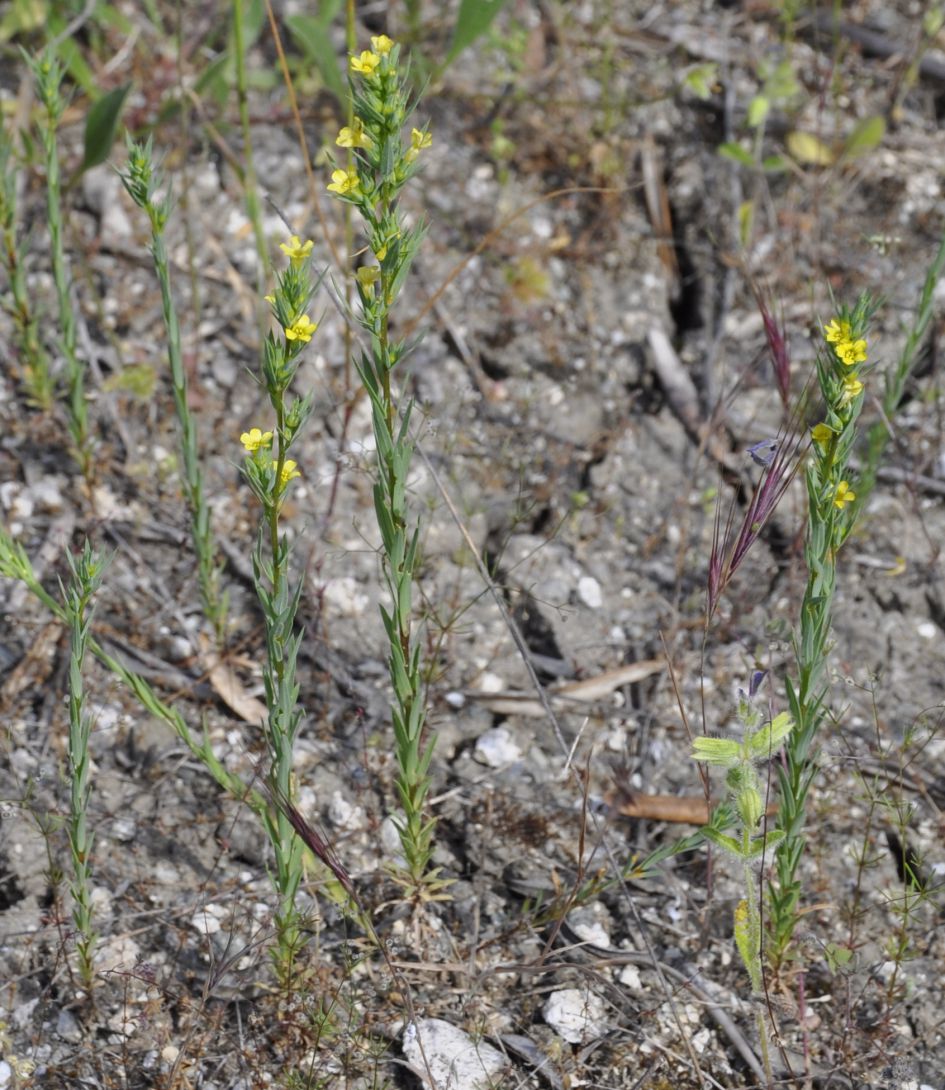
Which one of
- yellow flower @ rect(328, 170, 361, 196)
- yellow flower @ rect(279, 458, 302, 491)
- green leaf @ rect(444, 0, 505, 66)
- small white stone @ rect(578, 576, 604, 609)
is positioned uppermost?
green leaf @ rect(444, 0, 505, 66)

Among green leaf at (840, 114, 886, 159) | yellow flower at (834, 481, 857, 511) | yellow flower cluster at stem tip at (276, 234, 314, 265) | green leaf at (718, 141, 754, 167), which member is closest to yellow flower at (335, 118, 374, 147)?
yellow flower cluster at stem tip at (276, 234, 314, 265)

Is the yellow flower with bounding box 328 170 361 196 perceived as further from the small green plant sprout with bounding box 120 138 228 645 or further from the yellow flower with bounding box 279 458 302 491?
the small green plant sprout with bounding box 120 138 228 645

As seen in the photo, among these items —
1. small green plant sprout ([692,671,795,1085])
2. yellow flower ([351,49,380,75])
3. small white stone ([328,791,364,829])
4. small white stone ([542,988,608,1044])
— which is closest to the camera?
yellow flower ([351,49,380,75])

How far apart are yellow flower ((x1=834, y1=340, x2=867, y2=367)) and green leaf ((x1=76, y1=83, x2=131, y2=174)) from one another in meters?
2.29

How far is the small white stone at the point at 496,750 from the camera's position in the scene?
9.12ft

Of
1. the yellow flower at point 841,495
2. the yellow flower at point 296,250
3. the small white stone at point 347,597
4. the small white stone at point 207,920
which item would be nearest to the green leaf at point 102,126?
the small white stone at point 347,597

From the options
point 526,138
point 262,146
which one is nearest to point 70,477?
point 262,146

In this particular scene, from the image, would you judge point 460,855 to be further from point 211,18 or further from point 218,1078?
point 211,18

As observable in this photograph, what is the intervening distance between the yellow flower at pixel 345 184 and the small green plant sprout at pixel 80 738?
731 millimetres

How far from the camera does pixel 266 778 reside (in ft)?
6.95

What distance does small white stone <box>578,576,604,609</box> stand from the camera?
3.12 metres

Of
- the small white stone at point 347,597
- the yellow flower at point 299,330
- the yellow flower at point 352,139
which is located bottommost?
the small white stone at point 347,597

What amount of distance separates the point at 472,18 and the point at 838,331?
185cm

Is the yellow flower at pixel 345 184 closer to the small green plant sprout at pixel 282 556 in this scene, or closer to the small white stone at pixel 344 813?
the small green plant sprout at pixel 282 556
